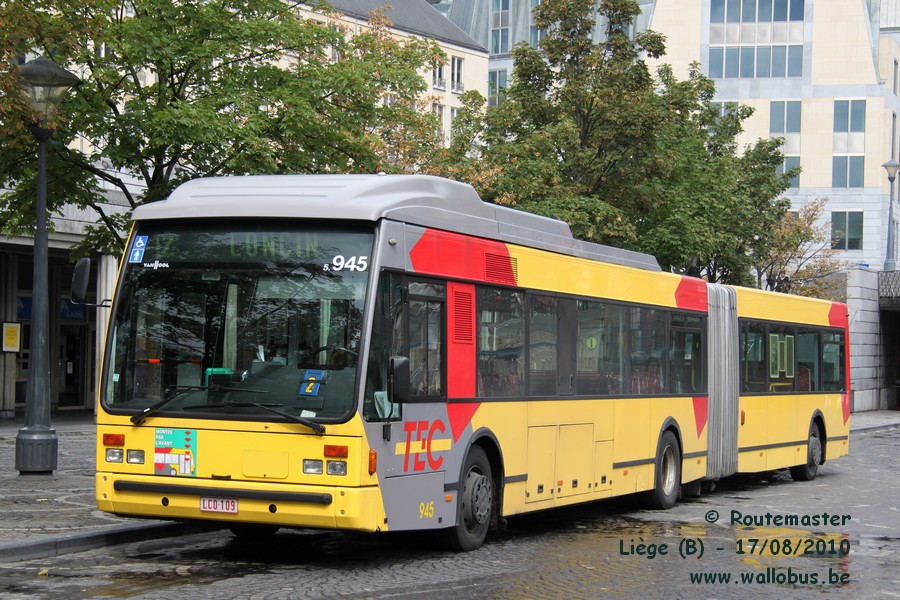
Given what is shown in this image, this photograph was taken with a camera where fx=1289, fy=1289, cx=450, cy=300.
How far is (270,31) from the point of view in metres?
17.6

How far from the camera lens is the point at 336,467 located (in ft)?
33.4

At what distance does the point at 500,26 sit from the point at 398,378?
80.6 meters

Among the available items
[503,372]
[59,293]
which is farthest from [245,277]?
[59,293]

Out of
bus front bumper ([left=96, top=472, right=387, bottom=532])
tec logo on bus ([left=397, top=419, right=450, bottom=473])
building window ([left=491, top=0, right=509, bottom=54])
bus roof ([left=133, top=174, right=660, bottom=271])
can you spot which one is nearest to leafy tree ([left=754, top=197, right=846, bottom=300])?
building window ([left=491, top=0, right=509, bottom=54])


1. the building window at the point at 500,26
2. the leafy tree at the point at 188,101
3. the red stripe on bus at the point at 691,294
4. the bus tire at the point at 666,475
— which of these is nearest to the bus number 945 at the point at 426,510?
the bus tire at the point at 666,475

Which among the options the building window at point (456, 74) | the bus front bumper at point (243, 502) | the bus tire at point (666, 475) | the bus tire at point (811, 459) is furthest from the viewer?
the building window at point (456, 74)

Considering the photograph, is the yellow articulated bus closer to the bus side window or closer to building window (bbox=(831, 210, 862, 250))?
the bus side window

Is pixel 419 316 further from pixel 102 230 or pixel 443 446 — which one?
pixel 102 230

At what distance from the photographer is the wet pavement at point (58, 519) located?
36.6 ft

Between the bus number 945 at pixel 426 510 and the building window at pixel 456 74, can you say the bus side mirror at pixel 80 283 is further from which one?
the building window at pixel 456 74

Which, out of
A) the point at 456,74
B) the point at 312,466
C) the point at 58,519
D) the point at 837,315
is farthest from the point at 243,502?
the point at 456,74

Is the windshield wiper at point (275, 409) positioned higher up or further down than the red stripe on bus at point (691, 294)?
further down

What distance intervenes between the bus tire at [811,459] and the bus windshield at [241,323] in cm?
1394

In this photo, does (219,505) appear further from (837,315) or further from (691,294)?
(837,315)
